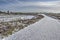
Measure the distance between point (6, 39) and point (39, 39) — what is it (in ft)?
5.75

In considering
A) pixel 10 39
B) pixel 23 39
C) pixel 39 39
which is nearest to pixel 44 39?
pixel 39 39

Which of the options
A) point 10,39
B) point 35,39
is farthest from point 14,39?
point 35,39

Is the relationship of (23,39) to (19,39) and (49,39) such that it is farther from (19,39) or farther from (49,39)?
(49,39)

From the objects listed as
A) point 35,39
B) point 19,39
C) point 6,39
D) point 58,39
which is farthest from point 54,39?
point 6,39

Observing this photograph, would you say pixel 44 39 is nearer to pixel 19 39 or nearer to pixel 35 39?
pixel 35 39

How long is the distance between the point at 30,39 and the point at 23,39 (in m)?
0.37

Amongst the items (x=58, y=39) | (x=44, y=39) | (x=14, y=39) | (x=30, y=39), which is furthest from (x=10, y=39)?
(x=58, y=39)

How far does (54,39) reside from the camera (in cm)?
1139

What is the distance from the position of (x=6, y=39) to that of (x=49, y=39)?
2.30 meters

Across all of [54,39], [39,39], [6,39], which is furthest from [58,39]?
[6,39]

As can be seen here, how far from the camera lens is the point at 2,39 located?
11.1 meters

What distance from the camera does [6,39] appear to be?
1125 cm

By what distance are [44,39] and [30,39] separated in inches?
29.6

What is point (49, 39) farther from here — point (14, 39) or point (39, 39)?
point (14, 39)
